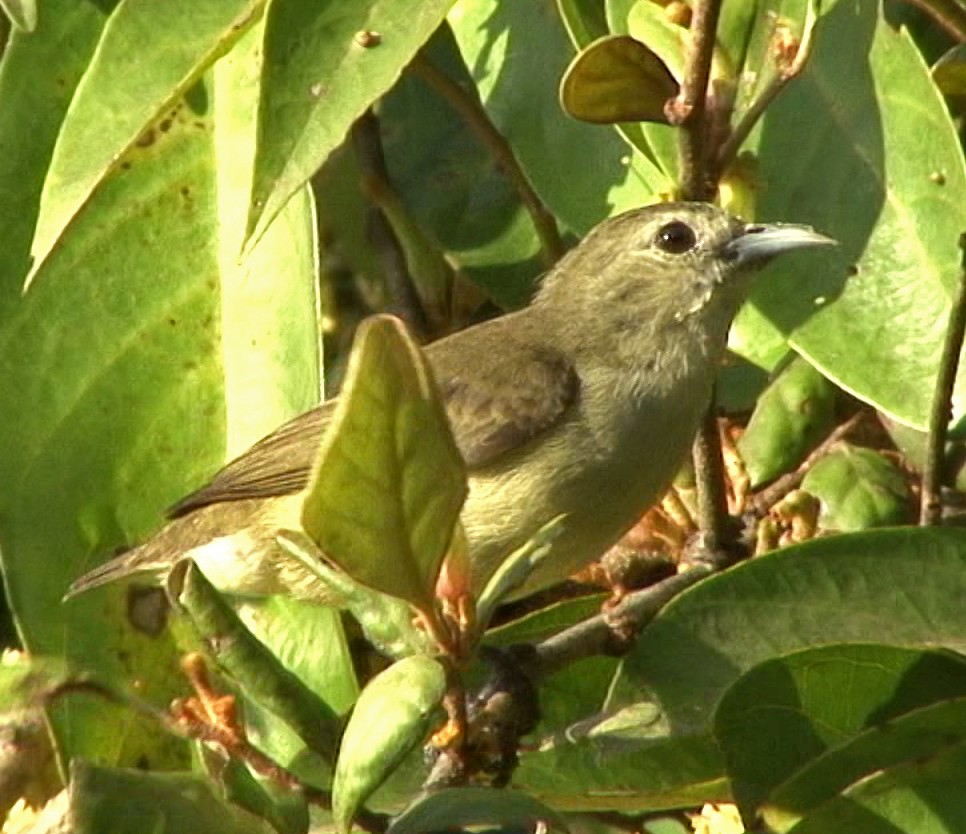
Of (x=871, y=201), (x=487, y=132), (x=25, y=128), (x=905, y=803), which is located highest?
(x=25, y=128)

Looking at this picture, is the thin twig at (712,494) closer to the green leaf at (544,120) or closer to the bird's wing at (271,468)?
the green leaf at (544,120)

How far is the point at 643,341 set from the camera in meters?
4.44

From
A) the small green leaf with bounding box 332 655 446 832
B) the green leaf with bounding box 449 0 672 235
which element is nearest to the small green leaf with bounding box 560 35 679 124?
the green leaf with bounding box 449 0 672 235

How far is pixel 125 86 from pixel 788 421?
47.8 inches

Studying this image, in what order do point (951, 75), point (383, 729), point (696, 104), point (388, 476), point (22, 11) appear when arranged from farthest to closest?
1. point (951, 75)
2. point (22, 11)
3. point (696, 104)
4. point (388, 476)
5. point (383, 729)

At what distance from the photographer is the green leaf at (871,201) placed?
338 centimetres

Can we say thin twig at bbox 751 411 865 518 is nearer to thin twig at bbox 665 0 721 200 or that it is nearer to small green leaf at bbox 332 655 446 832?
thin twig at bbox 665 0 721 200

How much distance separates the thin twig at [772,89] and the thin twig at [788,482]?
66 centimetres

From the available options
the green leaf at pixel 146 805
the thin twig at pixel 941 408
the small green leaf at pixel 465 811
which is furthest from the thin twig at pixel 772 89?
the green leaf at pixel 146 805

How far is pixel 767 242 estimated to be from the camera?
3752 millimetres

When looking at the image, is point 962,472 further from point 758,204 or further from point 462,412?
point 462,412

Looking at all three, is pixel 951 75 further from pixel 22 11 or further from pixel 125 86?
pixel 22 11

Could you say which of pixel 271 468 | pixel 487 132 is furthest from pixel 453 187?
pixel 271 468

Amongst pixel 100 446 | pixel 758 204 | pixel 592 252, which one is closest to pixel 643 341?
pixel 592 252
